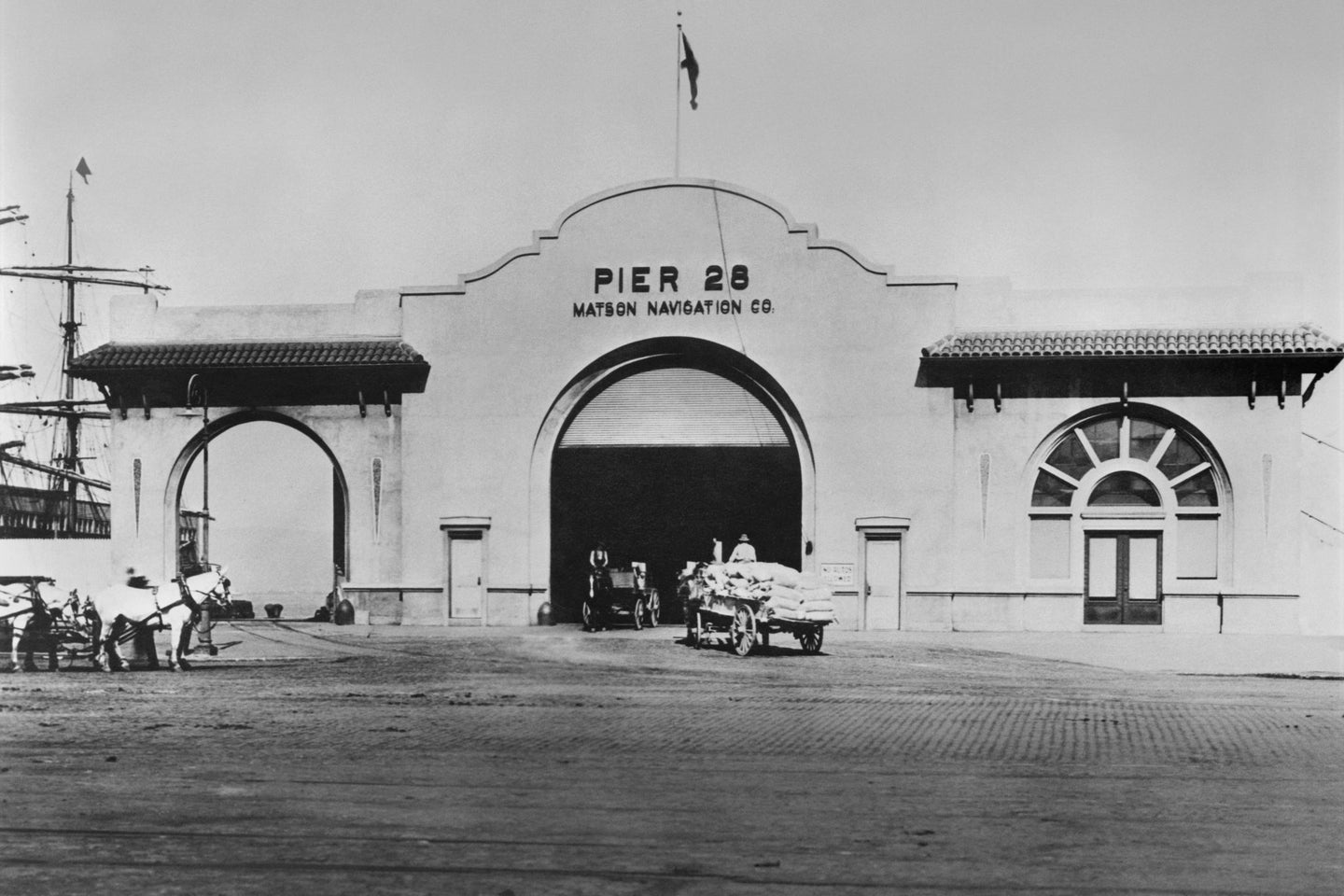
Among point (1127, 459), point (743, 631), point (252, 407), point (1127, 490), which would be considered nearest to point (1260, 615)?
point (1127, 490)

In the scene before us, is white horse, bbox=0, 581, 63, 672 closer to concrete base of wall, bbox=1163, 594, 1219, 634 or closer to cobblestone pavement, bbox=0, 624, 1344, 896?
cobblestone pavement, bbox=0, 624, 1344, 896

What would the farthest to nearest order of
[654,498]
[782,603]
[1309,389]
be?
[654,498] < [1309,389] < [782,603]

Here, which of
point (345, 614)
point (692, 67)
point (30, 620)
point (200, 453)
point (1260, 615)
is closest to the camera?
point (30, 620)

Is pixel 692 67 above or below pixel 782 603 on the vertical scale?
above

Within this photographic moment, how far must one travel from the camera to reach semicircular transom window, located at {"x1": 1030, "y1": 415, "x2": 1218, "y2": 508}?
2736 centimetres

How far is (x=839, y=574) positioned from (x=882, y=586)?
887 mm

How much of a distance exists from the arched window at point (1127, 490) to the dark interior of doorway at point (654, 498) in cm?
503

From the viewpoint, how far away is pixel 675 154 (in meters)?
28.2

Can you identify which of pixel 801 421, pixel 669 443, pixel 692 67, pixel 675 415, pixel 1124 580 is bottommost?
pixel 1124 580

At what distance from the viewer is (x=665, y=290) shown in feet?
93.0

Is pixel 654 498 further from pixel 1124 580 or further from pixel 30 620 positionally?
pixel 30 620

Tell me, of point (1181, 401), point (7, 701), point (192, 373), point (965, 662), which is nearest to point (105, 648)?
point (7, 701)

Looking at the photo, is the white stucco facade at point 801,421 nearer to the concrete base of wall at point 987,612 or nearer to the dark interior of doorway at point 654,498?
the concrete base of wall at point 987,612

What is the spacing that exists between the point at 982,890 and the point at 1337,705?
1082 centimetres
